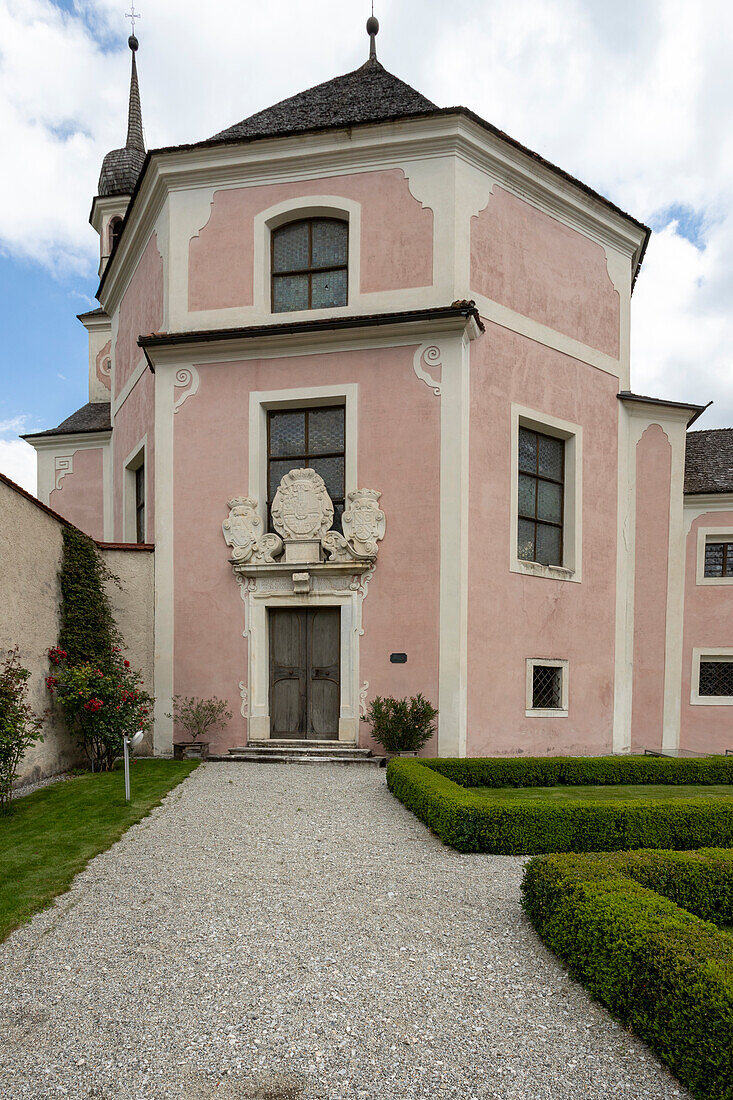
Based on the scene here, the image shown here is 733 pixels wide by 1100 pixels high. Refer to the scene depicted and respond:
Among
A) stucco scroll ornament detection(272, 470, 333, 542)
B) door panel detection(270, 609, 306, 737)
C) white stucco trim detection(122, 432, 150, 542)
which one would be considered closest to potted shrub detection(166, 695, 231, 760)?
door panel detection(270, 609, 306, 737)

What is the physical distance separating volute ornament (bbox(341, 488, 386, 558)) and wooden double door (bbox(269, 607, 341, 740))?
49.4 inches

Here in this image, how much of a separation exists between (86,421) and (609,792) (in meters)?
17.7

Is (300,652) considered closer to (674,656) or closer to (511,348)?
(511,348)

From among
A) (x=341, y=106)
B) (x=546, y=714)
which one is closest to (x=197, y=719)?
(x=546, y=714)

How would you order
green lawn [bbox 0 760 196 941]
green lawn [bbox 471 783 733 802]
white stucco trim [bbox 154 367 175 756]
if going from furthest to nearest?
white stucco trim [bbox 154 367 175 756] < green lawn [bbox 471 783 733 802] < green lawn [bbox 0 760 196 941]

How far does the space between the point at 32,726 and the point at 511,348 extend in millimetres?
10420

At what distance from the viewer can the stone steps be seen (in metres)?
11.5

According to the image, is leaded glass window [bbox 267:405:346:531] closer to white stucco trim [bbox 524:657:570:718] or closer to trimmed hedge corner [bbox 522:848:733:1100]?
white stucco trim [bbox 524:657:570:718]

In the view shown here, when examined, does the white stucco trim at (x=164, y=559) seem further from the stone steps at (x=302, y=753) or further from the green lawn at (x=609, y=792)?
the green lawn at (x=609, y=792)

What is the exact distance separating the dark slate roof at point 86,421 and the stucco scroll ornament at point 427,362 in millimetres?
10114

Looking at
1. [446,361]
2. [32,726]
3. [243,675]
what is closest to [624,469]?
[446,361]

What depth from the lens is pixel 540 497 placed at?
14.3 m

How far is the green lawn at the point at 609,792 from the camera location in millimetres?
9305

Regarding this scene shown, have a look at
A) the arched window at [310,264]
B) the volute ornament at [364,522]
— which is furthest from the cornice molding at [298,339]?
the volute ornament at [364,522]
